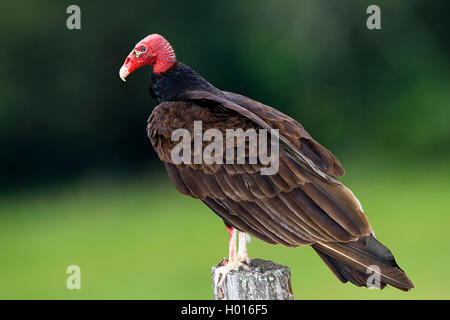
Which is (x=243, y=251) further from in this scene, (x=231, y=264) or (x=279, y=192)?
(x=279, y=192)

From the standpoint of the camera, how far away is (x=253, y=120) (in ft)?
11.0

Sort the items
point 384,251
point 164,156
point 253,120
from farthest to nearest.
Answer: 1. point 164,156
2. point 253,120
3. point 384,251

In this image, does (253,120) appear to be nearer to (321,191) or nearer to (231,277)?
(321,191)

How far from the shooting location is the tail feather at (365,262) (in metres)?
3.10

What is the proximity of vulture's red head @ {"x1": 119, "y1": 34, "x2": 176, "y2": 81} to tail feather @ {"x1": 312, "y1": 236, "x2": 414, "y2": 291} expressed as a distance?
5.19 ft

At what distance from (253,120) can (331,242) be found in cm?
80

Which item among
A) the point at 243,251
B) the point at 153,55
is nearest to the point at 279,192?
the point at 243,251

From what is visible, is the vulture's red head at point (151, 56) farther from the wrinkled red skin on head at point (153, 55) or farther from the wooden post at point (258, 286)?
the wooden post at point (258, 286)

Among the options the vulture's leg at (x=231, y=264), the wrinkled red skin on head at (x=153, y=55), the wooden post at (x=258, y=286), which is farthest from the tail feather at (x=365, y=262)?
the wrinkled red skin on head at (x=153, y=55)

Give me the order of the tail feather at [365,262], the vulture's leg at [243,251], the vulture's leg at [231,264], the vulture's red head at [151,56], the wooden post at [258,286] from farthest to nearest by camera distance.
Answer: the vulture's red head at [151,56] → the vulture's leg at [243,251] → the vulture's leg at [231,264] → the wooden post at [258,286] → the tail feather at [365,262]

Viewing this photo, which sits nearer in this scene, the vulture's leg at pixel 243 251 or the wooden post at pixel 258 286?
the wooden post at pixel 258 286

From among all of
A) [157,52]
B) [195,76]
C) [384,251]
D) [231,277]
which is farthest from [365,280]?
[157,52]

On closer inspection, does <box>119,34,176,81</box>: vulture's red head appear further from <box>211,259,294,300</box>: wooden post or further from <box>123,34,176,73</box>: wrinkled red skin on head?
<box>211,259,294,300</box>: wooden post

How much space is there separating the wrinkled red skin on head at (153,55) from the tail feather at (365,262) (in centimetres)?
158
